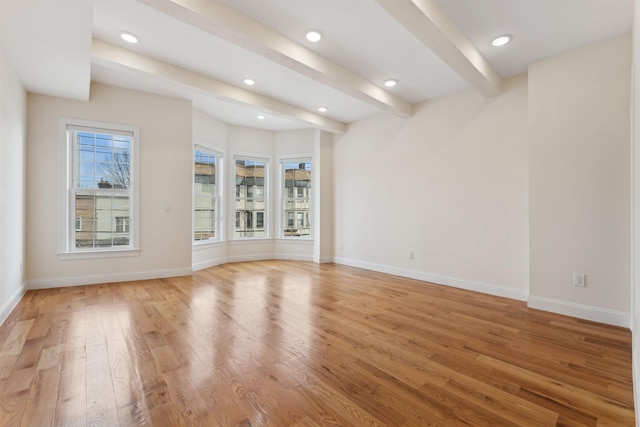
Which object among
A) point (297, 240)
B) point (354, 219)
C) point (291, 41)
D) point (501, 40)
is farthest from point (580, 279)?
point (297, 240)

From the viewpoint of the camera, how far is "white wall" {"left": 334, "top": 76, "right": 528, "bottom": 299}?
3664 mm

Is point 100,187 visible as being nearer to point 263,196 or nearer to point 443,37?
point 263,196

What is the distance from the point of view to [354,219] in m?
5.75

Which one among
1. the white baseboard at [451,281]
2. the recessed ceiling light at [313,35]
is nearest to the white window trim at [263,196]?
the white baseboard at [451,281]

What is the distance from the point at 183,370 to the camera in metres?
1.97

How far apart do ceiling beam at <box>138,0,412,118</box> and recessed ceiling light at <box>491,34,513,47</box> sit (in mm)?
1456

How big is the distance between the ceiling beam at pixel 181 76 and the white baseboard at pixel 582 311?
165 inches

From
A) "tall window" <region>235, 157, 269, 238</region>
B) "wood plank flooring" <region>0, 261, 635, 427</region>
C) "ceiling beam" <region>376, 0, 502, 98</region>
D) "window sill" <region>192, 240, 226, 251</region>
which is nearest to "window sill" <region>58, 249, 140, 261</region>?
"wood plank flooring" <region>0, 261, 635, 427</region>

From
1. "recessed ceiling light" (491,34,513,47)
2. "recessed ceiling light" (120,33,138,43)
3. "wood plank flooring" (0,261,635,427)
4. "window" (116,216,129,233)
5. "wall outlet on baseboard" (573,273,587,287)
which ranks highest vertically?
"recessed ceiling light" (120,33,138,43)

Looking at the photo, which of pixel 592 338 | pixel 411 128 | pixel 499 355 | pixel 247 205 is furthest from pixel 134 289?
pixel 592 338

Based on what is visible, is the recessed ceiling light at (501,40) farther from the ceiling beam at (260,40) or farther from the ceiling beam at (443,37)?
the ceiling beam at (260,40)

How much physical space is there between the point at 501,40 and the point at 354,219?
3573 millimetres

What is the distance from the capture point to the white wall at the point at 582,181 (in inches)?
109

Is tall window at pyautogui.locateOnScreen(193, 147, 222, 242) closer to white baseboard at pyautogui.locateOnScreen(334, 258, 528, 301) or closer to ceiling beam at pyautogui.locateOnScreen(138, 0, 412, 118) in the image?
white baseboard at pyautogui.locateOnScreen(334, 258, 528, 301)
